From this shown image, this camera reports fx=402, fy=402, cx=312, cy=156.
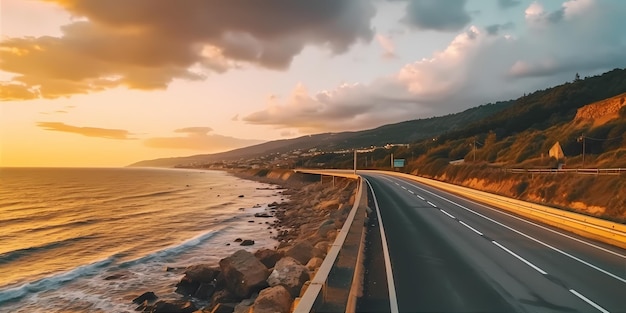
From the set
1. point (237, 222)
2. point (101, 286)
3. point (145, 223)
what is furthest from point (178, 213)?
point (101, 286)

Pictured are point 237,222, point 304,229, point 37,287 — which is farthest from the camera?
point 237,222

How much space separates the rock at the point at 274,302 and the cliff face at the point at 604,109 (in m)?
76.1

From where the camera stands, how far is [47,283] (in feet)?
68.8

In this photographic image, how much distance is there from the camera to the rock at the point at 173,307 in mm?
14507

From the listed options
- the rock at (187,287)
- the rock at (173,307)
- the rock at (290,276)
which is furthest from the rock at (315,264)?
the rock at (187,287)

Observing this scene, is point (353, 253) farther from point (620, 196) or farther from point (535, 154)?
point (535, 154)

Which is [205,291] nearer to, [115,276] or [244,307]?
[244,307]

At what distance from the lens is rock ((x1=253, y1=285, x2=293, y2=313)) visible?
8.91m

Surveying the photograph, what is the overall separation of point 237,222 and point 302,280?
31455 mm

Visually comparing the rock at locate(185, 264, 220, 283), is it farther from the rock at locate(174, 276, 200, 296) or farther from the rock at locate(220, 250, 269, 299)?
the rock at locate(220, 250, 269, 299)

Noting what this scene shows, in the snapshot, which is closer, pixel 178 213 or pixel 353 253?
pixel 353 253

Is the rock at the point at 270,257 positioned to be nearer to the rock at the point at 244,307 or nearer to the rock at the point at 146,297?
the rock at the point at 244,307

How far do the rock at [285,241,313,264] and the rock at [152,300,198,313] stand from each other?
400 cm

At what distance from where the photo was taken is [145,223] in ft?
137
